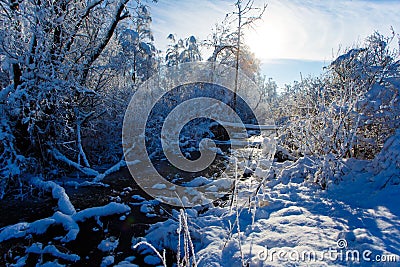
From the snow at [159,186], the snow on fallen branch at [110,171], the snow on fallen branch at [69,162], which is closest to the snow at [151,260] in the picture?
the snow at [159,186]

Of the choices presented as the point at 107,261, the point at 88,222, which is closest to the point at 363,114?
the point at 107,261

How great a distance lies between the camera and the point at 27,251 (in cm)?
331

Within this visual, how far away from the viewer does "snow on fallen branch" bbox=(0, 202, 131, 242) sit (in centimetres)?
366

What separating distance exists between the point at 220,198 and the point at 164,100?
8491mm

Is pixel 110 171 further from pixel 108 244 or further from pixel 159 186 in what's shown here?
pixel 108 244

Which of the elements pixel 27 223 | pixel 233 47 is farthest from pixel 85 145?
pixel 233 47

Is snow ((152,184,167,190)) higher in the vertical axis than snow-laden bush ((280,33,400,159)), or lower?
lower

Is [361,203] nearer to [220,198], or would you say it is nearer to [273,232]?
[273,232]

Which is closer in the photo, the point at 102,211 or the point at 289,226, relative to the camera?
the point at 289,226

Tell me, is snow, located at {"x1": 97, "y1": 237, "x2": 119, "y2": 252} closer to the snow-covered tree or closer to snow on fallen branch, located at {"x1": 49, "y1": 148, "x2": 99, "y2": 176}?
snow on fallen branch, located at {"x1": 49, "y1": 148, "x2": 99, "y2": 176}

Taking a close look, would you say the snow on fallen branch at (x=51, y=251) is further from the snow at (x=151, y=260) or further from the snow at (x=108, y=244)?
the snow at (x=151, y=260)

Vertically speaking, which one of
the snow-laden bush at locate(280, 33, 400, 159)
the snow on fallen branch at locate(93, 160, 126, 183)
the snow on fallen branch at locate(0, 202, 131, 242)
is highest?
the snow-laden bush at locate(280, 33, 400, 159)

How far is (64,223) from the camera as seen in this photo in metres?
4.01

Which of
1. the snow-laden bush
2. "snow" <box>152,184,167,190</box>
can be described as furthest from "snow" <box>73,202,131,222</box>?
the snow-laden bush
